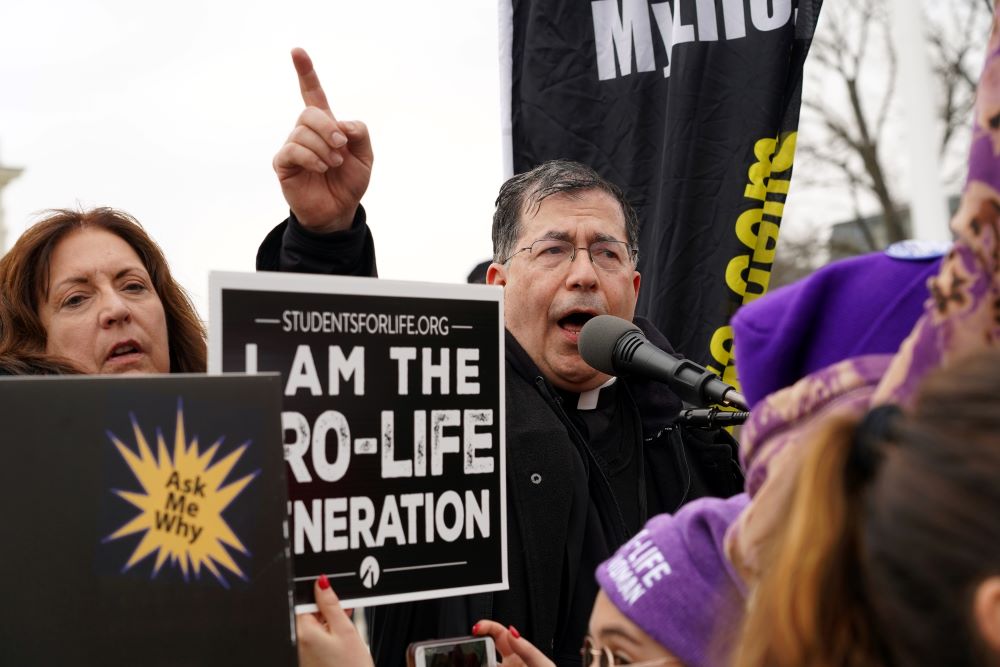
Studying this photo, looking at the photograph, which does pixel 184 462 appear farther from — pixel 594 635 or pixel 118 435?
pixel 594 635

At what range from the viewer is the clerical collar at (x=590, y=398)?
2961mm

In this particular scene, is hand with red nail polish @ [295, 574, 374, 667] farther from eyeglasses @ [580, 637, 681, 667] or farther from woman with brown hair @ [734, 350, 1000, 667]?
woman with brown hair @ [734, 350, 1000, 667]

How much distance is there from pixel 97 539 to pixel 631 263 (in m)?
Result: 1.86

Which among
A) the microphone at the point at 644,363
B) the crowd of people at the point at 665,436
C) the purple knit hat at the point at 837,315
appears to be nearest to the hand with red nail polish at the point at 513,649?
the crowd of people at the point at 665,436

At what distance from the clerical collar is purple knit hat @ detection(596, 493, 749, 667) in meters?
1.28

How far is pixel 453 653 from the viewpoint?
1869mm

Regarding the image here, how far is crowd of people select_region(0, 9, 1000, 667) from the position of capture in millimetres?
1050

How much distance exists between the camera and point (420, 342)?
199cm

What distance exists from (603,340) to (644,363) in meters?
0.16

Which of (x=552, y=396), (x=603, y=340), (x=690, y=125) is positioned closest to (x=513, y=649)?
(x=603, y=340)

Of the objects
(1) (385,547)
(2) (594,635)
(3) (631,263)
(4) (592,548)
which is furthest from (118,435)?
(3) (631,263)

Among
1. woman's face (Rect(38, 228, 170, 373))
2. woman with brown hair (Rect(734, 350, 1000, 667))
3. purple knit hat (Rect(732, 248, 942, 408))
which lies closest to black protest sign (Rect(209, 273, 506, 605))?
purple knit hat (Rect(732, 248, 942, 408))

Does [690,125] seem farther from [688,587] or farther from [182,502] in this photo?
[182,502]

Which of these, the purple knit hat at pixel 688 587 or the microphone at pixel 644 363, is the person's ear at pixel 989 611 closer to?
the purple knit hat at pixel 688 587
